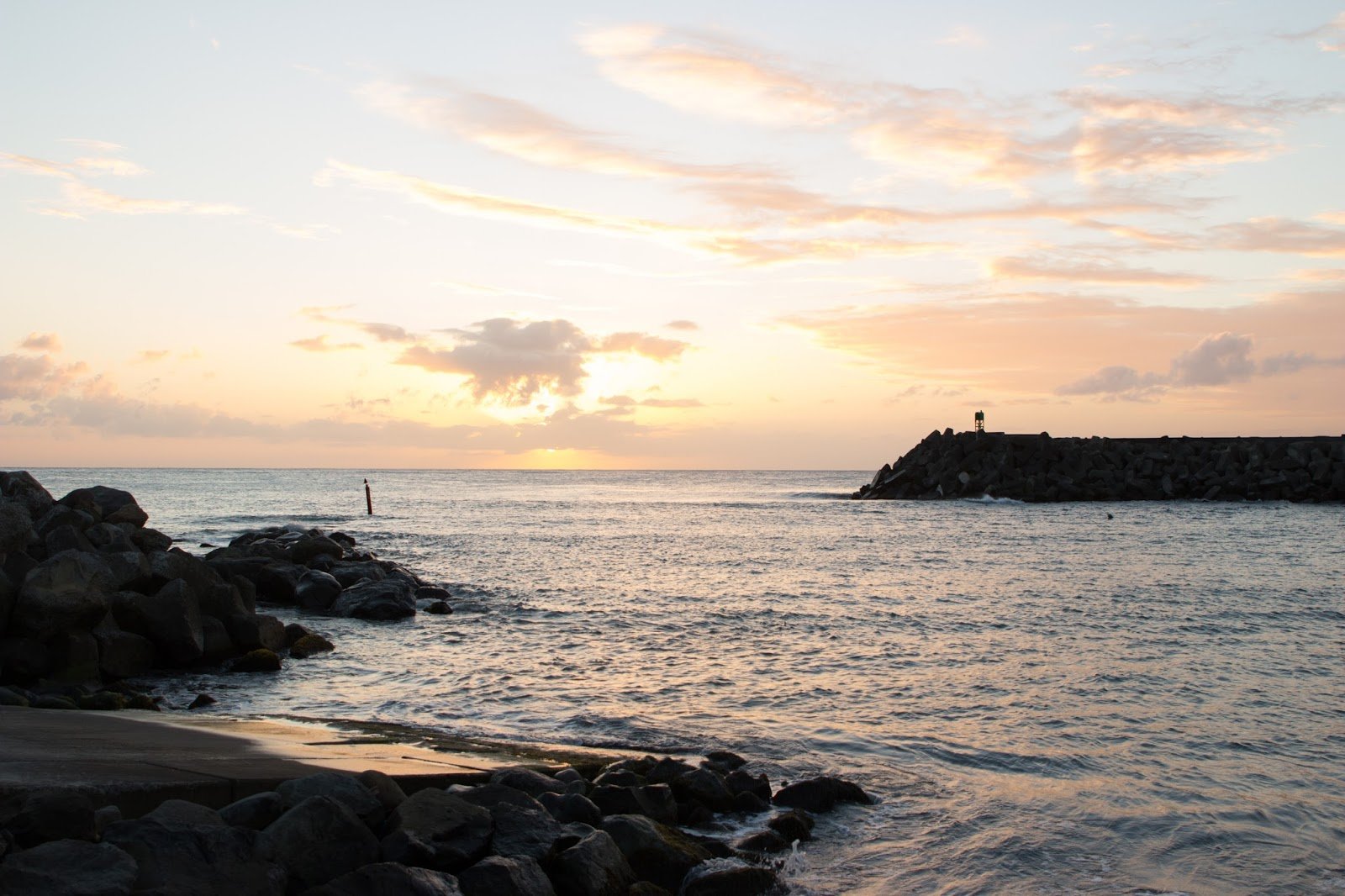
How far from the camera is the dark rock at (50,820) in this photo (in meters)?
5.45

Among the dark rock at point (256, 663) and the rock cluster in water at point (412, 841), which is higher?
the rock cluster in water at point (412, 841)

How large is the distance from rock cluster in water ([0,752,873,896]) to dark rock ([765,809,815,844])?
0.01 m

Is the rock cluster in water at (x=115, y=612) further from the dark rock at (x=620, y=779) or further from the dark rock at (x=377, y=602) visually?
the dark rock at (x=620, y=779)

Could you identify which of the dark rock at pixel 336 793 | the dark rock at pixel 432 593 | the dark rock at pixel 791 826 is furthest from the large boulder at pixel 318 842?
the dark rock at pixel 432 593

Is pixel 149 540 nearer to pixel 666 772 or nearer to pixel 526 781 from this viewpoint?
pixel 666 772

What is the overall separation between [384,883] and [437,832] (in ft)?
2.40

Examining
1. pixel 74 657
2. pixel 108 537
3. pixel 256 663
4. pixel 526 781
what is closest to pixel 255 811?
pixel 526 781

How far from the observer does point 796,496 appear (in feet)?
276

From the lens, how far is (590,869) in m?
6.46

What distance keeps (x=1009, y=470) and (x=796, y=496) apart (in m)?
26.6

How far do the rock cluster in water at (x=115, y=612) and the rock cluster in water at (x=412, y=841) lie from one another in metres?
5.75

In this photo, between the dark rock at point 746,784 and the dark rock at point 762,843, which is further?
the dark rock at point 746,784

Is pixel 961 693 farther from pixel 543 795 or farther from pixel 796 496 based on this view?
pixel 796 496

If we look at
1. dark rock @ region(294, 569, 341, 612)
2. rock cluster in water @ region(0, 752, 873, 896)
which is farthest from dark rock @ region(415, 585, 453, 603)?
rock cluster in water @ region(0, 752, 873, 896)
